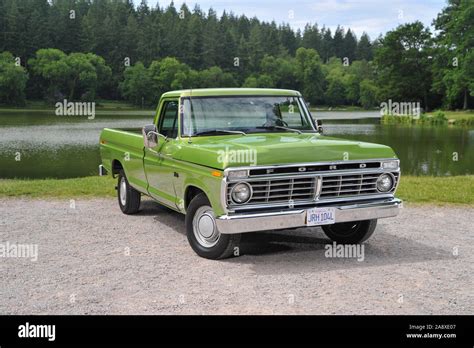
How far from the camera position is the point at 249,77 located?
13200 centimetres

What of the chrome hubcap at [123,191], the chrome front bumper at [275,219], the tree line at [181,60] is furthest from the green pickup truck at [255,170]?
the tree line at [181,60]

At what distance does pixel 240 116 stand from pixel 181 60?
133 m

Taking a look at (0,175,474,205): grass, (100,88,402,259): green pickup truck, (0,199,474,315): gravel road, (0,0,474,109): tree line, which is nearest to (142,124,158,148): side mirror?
(100,88,402,259): green pickup truck

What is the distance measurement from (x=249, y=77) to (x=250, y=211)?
5021 inches

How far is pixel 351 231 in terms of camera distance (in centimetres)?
808

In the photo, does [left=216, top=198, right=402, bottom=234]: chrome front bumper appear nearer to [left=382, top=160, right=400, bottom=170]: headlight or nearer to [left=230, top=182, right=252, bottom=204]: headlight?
[left=230, top=182, right=252, bottom=204]: headlight

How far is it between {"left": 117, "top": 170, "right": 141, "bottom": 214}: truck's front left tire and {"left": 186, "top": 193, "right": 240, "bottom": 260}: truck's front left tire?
124 inches

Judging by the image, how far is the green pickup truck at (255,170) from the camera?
256 inches

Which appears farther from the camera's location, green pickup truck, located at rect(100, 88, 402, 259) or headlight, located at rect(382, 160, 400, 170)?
headlight, located at rect(382, 160, 400, 170)

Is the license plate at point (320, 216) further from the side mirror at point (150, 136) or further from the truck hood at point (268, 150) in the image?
the side mirror at point (150, 136)

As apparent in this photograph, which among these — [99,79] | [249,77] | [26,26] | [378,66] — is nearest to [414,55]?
[378,66]

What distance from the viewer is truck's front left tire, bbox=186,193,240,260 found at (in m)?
6.90
